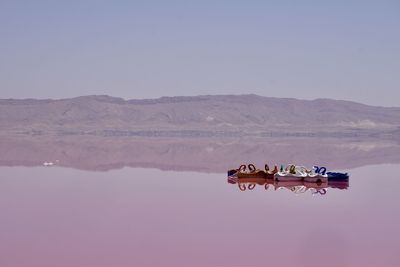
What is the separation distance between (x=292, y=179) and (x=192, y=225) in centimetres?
943

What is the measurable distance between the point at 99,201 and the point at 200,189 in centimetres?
466

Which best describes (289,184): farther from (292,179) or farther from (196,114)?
(196,114)

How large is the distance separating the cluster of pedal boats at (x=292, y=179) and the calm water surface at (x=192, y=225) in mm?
648

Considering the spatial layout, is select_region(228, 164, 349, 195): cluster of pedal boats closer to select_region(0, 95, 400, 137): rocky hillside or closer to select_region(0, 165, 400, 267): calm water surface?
select_region(0, 165, 400, 267): calm water surface

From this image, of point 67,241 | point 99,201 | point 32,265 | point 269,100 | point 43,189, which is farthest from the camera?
point 269,100

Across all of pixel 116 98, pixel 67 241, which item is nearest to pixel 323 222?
pixel 67 241

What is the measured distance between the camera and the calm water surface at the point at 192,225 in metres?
11.2

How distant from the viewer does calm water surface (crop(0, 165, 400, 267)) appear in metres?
11.2

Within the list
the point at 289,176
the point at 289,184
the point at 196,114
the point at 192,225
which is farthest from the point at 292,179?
the point at 196,114

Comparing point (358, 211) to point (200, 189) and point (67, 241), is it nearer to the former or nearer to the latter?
point (200, 189)

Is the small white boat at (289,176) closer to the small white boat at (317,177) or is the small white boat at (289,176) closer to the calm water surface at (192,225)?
the small white boat at (317,177)

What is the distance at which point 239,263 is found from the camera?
35.3 ft

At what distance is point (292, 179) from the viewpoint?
2292 cm

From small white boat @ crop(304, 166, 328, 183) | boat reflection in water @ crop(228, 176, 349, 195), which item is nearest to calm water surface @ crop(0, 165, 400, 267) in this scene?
boat reflection in water @ crop(228, 176, 349, 195)
